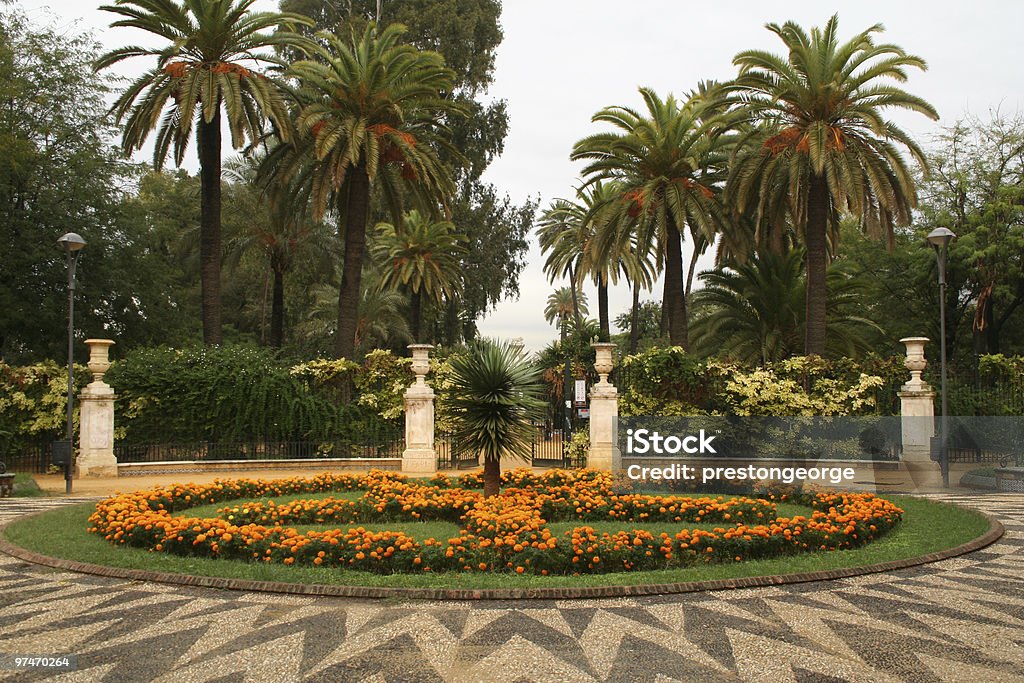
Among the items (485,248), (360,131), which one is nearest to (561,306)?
(485,248)

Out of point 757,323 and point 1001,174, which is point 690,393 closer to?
point 757,323

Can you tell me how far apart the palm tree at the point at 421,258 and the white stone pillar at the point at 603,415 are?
58.9 ft

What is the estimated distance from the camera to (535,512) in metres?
9.67

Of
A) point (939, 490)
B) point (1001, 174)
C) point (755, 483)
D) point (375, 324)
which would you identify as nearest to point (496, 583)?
point (755, 483)

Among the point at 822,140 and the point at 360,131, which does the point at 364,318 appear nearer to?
the point at 360,131

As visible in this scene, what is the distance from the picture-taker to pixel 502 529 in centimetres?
844

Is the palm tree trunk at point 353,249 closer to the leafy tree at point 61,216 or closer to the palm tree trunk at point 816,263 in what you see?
the leafy tree at point 61,216

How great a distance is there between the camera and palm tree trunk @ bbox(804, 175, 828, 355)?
21797mm

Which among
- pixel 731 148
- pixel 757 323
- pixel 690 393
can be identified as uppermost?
pixel 731 148

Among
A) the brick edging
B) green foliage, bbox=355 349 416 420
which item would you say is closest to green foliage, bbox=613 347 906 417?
green foliage, bbox=355 349 416 420

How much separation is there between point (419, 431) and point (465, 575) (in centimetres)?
1093

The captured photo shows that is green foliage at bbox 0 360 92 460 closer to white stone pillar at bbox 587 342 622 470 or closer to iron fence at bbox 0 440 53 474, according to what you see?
iron fence at bbox 0 440 53 474

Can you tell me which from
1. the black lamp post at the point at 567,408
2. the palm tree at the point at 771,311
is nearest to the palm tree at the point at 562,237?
the palm tree at the point at 771,311

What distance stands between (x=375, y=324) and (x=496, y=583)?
117 feet
